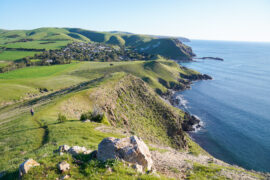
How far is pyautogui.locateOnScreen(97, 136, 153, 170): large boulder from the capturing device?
13367 millimetres

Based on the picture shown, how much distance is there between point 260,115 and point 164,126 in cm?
5574

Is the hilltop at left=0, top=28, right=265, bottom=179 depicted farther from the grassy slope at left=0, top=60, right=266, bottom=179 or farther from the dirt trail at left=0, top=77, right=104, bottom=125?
the dirt trail at left=0, top=77, right=104, bottom=125

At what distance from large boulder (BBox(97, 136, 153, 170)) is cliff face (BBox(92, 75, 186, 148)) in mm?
27540

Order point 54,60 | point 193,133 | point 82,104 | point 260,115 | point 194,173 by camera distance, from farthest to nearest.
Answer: point 54,60, point 260,115, point 193,133, point 82,104, point 194,173

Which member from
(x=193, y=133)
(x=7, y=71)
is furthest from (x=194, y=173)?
(x=7, y=71)

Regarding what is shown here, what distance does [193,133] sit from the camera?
6638 cm

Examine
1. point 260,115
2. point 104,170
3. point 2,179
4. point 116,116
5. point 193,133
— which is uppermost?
point 104,170

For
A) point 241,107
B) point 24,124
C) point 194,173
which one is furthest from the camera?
point 241,107

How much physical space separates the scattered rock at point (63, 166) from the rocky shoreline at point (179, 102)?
2480 inches

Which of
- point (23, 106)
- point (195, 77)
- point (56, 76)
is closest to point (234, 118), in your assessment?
point (195, 77)

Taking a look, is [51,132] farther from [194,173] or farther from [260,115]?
[260,115]

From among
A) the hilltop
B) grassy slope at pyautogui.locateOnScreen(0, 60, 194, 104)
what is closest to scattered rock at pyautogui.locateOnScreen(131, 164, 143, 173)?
the hilltop

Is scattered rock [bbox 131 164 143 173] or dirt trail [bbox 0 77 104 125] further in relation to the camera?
dirt trail [bbox 0 77 104 125]

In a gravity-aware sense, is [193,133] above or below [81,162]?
below
